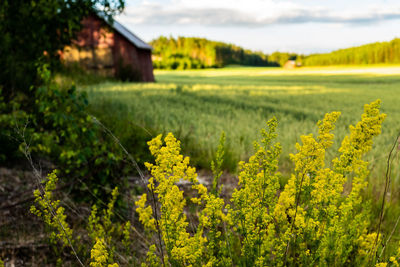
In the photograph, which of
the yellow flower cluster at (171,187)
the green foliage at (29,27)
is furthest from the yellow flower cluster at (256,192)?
the green foliage at (29,27)

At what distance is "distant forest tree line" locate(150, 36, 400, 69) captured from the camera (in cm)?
5750

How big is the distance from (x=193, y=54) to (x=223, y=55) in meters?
7.88

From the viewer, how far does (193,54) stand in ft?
261

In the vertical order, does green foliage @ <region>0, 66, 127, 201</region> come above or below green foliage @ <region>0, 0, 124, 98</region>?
below

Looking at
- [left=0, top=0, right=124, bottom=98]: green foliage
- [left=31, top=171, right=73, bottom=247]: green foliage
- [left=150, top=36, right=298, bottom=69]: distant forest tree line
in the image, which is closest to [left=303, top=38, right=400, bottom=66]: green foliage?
[left=150, top=36, right=298, bottom=69]: distant forest tree line

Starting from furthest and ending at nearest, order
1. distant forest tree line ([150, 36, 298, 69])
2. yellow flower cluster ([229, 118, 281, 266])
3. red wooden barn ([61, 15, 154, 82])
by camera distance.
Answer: distant forest tree line ([150, 36, 298, 69]) < red wooden barn ([61, 15, 154, 82]) < yellow flower cluster ([229, 118, 281, 266])

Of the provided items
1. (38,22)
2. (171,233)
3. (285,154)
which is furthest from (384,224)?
(38,22)

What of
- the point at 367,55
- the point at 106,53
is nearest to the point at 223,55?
the point at 367,55

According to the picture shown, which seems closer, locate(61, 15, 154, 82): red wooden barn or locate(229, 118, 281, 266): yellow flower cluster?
locate(229, 118, 281, 266): yellow flower cluster

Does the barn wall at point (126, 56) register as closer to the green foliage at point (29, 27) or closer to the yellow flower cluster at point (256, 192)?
the green foliage at point (29, 27)

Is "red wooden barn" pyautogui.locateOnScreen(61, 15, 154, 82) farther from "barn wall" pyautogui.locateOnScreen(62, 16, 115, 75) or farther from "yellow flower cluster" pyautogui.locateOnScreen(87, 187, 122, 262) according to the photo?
"yellow flower cluster" pyautogui.locateOnScreen(87, 187, 122, 262)

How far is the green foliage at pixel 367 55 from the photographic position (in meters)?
55.1

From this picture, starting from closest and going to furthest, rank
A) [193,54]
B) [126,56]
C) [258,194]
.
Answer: [258,194], [126,56], [193,54]

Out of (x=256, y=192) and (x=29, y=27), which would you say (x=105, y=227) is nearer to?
(x=256, y=192)
